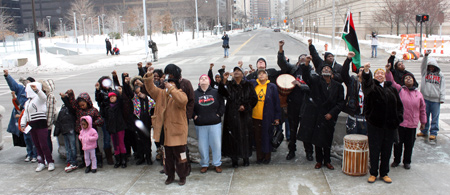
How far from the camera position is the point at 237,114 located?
600 centimetres

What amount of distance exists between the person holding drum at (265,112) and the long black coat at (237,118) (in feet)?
0.55

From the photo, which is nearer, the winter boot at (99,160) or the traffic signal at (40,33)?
the winter boot at (99,160)

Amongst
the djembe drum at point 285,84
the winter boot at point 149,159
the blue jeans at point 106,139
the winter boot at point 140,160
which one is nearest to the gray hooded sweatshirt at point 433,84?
the djembe drum at point 285,84

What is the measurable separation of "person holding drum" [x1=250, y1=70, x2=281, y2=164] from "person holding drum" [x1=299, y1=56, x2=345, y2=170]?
51 centimetres

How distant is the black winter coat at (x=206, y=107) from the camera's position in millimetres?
5720

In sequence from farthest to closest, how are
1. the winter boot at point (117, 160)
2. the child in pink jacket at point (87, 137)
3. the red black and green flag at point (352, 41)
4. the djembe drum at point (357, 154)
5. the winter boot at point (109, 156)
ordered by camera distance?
the red black and green flag at point (352, 41) < the winter boot at point (109, 156) < the winter boot at point (117, 160) < the child in pink jacket at point (87, 137) < the djembe drum at point (357, 154)

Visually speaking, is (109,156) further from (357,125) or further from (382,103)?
(382,103)

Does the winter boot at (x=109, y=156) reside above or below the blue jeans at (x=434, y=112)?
below

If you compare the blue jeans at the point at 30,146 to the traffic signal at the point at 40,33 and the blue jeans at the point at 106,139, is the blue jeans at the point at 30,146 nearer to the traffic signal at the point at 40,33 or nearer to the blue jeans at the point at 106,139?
the blue jeans at the point at 106,139

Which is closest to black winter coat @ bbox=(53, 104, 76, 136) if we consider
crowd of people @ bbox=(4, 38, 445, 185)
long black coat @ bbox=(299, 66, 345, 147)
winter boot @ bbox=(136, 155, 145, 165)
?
crowd of people @ bbox=(4, 38, 445, 185)

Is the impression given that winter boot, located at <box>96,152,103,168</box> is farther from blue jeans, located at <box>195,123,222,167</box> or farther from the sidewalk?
blue jeans, located at <box>195,123,222,167</box>

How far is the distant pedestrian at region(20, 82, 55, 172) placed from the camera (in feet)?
20.3

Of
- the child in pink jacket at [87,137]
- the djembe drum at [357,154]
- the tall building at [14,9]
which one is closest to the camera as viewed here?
the djembe drum at [357,154]

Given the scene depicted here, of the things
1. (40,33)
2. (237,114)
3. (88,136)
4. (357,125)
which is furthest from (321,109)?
(40,33)
